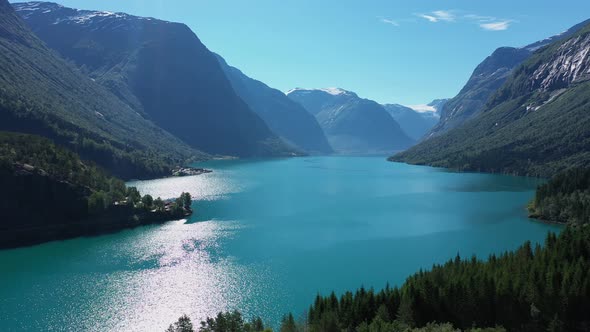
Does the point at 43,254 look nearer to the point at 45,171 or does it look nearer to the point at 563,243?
the point at 45,171

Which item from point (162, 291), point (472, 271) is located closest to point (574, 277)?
point (472, 271)

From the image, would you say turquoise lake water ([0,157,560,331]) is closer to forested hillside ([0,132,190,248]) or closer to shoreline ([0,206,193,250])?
shoreline ([0,206,193,250])

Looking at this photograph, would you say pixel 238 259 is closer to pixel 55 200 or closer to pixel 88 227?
pixel 88 227

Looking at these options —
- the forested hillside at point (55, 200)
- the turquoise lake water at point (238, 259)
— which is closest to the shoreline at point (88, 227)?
the forested hillside at point (55, 200)

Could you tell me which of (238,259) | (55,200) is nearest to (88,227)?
(55,200)

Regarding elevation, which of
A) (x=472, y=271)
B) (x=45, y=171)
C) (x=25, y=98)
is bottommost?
(x=472, y=271)

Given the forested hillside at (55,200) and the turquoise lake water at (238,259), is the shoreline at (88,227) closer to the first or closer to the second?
the forested hillside at (55,200)

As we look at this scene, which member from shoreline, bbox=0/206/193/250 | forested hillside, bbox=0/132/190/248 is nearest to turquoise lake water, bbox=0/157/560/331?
shoreline, bbox=0/206/193/250

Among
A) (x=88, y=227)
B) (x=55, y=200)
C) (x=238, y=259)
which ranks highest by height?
(x=55, y=200)
